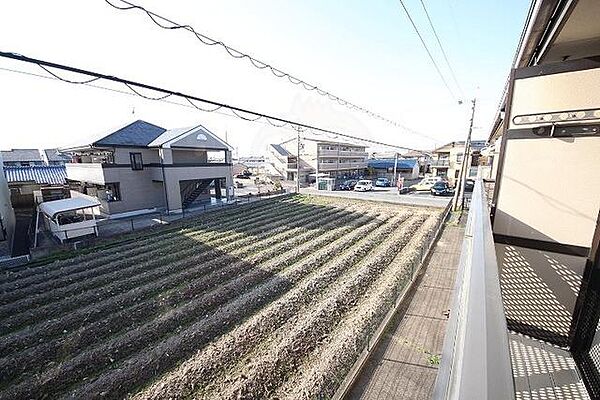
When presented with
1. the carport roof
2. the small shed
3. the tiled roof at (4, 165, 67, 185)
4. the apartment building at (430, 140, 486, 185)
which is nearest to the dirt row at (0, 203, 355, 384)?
the small shed

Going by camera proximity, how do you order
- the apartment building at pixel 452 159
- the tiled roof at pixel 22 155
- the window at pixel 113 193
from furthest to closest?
the tiled roof at pixel 22 155, the apartment building at pixel 452 159, the window at pixel 113 193

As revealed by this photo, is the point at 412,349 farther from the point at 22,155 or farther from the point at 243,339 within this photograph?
the point at 22,155

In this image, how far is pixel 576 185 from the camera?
2373mm

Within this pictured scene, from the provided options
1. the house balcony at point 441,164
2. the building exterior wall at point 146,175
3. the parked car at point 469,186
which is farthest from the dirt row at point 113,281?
the house balcony at point 441,164

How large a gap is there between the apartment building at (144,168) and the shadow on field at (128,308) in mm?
5511

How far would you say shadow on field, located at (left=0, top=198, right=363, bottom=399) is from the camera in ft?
13.8

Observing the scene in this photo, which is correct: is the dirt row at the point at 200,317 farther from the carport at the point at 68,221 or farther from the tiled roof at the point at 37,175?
the tiled roof at the point at 37,175

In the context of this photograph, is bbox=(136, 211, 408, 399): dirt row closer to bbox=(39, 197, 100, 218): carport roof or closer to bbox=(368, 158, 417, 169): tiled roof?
bbox=(39, 197, 100, 218): carport roof

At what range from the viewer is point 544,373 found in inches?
89.8

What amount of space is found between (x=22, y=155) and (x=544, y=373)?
145ft

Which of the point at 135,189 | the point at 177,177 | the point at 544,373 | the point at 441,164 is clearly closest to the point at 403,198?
the point at 177,177

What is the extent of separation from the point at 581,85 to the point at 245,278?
7.17 metres

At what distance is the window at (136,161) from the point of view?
1463 centimetres

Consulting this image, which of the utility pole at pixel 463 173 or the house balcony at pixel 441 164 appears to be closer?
the utility pole at pixel 463 173
